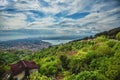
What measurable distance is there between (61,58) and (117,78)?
7.47 metres

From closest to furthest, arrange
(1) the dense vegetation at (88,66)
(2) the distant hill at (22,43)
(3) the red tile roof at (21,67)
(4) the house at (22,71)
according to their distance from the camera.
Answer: (1) the dense vegetation at (88,66) < (4) the house at (22,71) < (3) the red tile roof at (21,67) < (2) the distant hill at (22,43)

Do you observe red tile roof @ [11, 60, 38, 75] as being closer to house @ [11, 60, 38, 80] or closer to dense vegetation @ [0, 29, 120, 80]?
house @ [11, 60, 38, 80]

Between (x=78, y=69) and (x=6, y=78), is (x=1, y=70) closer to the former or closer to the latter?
(x=6, y=78)

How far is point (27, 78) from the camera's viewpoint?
16.2 metres

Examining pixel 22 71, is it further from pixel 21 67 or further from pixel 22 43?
pixel 22 43

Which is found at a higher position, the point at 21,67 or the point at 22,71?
the point at 21,67

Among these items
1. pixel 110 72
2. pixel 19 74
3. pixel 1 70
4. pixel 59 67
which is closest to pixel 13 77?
pixel 19 74

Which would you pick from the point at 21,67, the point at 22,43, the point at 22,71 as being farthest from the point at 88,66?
the point at 22,43

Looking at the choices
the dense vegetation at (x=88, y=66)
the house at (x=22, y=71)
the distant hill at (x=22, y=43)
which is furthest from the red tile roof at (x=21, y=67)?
the distant hill at (x=22, y=43)

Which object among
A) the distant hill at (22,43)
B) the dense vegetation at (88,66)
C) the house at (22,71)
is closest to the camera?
the dense vegetation at (88,66)

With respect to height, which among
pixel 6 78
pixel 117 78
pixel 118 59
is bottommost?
pixel 6 78

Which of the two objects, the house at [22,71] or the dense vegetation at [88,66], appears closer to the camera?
the dense vegetation at [88,66]

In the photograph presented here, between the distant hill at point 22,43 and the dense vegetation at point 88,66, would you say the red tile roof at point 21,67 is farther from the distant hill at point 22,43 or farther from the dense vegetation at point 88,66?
the distant hill at point 22,43

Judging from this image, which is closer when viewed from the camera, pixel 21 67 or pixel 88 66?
pixel 88 66
